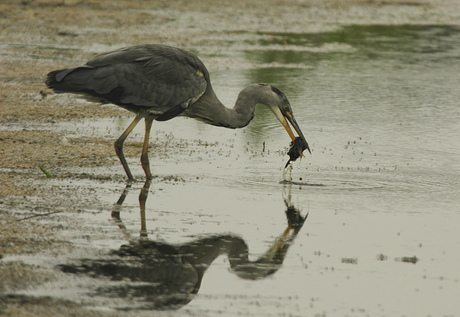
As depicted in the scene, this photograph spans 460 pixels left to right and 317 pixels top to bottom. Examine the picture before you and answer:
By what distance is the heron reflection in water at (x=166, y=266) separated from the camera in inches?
201

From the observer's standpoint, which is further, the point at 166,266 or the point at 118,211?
the point at 118,211

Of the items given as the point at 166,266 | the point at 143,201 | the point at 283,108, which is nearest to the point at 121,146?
the point at 143,201

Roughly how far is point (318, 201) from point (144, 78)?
2.19m

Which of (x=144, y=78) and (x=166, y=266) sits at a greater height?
(x=144, y=78)

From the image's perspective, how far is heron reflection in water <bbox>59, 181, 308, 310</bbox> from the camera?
511 cm

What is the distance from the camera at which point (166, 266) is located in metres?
5.65

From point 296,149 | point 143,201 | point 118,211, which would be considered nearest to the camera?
point 118,211

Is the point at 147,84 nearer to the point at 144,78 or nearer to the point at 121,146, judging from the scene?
the point at 144,78

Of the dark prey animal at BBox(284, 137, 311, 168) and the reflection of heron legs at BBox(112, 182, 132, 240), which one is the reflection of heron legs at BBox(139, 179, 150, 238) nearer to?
the reflection of heron legs at BBox(112, 182, 132, 240)

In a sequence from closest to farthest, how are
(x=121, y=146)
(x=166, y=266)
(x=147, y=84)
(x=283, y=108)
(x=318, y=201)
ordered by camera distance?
(x=166, y=266) < (x=318, y=201) < (x=147, y=84) < (x=121, y=146) < (x=283, y=108)

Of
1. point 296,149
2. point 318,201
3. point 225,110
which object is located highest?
point 225,110

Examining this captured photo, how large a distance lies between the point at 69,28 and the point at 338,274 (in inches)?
563

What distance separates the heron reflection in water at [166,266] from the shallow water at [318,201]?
0.06 metres

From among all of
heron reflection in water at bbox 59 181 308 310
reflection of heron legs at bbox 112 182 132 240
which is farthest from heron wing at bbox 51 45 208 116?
heron reflection in water at bbox 59 181 308 310
